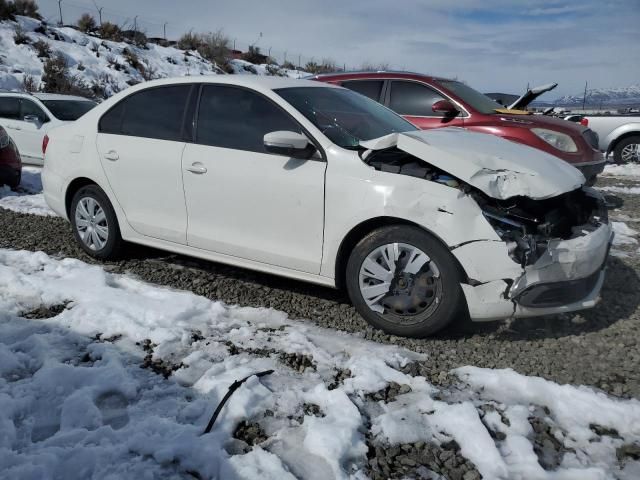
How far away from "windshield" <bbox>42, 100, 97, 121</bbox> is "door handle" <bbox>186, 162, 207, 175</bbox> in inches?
273

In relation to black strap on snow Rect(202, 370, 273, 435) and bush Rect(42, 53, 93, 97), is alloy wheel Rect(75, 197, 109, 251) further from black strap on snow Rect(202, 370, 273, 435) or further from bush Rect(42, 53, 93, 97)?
bush Rect(42, 53, 93, 97)

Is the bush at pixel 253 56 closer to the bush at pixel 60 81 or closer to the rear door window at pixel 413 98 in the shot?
the bush at pixel 60 81

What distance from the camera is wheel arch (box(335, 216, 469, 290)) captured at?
10.4 feet

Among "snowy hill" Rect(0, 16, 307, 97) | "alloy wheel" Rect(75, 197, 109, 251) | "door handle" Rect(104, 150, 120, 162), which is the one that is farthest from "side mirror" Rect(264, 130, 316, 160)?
"snowy hill" Rect(0, 16, 307, 97)

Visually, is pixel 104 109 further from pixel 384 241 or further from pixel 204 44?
pixel 204 44

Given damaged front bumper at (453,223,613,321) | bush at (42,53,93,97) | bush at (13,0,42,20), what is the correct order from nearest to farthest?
damaged front bumper at (453,223,613,321) → bush at (42,53,93,97) → bush at (13,0,42,20)

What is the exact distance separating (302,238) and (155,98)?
1870mm

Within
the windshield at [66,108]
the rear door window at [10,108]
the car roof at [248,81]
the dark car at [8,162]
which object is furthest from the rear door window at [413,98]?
the rear door window at [10,108]

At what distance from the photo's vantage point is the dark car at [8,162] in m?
7.38

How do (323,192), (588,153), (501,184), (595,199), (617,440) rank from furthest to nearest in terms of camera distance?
(588,153), (595,199), (323,192), (501,184), (617,440)

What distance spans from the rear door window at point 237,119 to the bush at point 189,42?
92.2 ft

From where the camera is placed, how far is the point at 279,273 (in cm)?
376

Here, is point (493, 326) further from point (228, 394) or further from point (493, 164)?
point (228, 394)

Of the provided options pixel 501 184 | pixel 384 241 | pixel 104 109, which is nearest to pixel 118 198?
pixel 104 109
